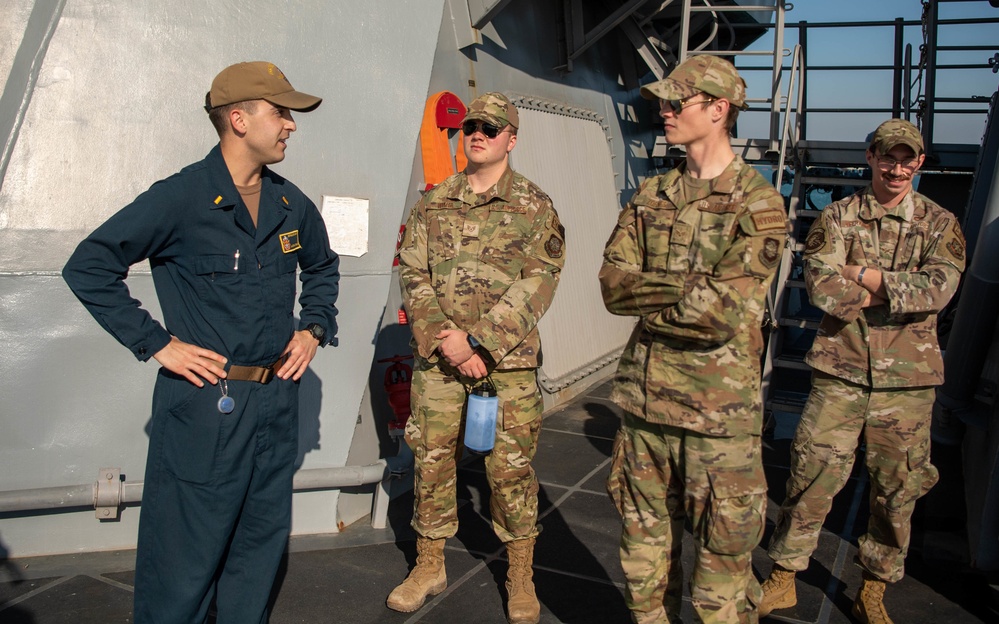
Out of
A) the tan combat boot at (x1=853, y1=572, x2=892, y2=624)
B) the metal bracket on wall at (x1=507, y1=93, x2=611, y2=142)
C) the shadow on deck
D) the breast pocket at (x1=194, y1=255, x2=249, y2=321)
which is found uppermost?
the metal bracket on wall at (x1=507, y1=93, x2=611, y2=142)

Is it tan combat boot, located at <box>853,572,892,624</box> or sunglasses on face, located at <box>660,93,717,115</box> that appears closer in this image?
sunglasses on face, located at <box>660,93,717,115</box>

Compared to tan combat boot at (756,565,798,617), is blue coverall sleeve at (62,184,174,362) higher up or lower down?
higher up

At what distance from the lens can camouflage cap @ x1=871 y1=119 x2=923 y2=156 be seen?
10.8 feet

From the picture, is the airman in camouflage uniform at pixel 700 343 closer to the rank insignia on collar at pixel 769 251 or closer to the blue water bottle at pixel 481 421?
the rank insignia on collar at pixel 769 251

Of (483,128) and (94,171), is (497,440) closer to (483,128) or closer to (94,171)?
(483,128)

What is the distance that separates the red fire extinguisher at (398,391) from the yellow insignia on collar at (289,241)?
4.69 ft

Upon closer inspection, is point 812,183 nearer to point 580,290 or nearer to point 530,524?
point 580,290

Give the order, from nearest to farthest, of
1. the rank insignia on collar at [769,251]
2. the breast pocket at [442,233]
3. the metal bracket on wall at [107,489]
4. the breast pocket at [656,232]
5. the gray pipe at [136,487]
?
the rank insignia on collar at [769,251]
the breast pocket at [656,232]
the breast pocket at [442,233]
the gray pipe at [136,487]
the metal bracket on wall at [107,489]

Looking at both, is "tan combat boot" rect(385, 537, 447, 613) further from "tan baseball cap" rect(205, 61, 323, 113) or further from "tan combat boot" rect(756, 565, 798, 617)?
"tan baseball cap" rect(205, 61, 323, 113)

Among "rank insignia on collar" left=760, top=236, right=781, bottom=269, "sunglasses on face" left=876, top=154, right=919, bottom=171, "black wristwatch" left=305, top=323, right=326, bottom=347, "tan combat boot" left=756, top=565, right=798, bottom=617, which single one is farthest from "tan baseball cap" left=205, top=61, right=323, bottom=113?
"tan combat boot" left=756, top=565, right=798, bottom=617

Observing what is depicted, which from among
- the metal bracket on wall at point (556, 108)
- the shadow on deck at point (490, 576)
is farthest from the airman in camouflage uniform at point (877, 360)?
the metal bracket on wall at point (556, 108)

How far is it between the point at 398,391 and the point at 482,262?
42.1 inches

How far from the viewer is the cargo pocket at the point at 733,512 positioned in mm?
2617

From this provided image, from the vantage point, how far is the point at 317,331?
3.01 meters
